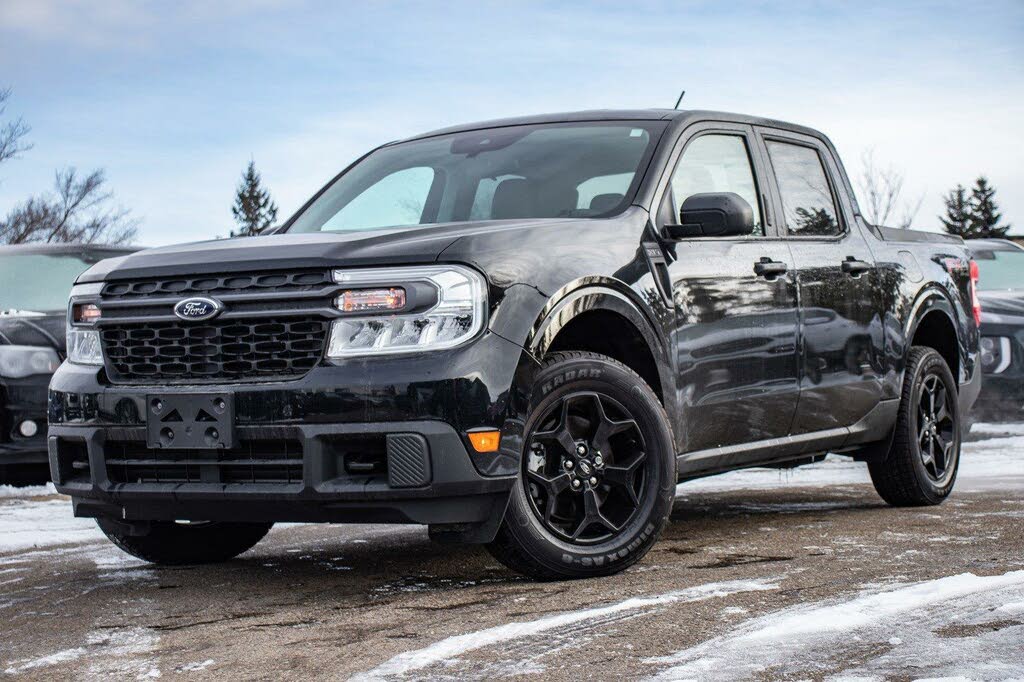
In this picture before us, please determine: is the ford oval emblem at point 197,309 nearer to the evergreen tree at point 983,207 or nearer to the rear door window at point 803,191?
the rear door window at point 803,191

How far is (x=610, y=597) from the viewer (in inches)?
184

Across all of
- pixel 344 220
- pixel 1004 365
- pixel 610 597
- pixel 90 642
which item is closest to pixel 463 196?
pixel 344 220

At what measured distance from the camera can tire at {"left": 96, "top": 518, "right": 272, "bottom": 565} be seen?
18.8ft

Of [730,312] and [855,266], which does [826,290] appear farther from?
[730,312]

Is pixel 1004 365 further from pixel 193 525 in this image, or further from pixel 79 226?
pixel 79 226

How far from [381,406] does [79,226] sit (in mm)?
42474

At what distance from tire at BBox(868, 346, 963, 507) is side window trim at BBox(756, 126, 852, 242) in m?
0.78

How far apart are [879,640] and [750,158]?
2.93 m

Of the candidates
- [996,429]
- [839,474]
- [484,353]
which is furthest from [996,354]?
[484,353]

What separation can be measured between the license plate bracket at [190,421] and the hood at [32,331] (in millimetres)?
3497

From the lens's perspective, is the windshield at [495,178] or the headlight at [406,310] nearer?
the headlight at [406,310]

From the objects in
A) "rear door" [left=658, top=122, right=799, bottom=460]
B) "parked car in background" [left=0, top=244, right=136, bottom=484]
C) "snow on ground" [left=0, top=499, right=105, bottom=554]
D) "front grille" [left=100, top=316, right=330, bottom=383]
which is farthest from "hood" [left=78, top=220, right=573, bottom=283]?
"parked car in background" [left=0, top=244, right=136, bottom=484]

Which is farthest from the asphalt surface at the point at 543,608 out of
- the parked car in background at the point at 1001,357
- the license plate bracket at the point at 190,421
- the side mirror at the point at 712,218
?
the parked car in background at the point at 1001,357

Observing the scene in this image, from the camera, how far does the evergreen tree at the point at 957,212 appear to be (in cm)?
8706
